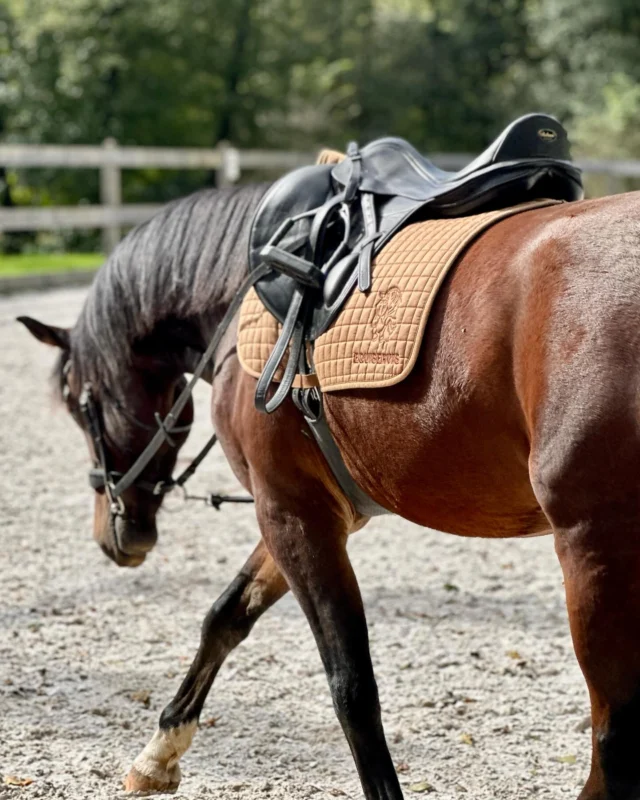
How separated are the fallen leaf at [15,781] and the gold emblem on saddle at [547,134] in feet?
6.89

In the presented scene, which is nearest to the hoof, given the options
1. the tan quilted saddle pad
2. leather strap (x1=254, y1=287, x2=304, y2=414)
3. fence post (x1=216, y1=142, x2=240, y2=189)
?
leather strap (x1=254, y1=287, x2=304, y2=414)

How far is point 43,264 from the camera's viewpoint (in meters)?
15.8

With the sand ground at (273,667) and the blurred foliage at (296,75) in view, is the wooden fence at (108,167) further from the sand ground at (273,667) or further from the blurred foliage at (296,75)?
the sand ground at (273,667)

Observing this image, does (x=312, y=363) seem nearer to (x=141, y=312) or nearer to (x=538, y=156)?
(x=538, y=156)

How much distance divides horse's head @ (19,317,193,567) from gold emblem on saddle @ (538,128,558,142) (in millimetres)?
1364

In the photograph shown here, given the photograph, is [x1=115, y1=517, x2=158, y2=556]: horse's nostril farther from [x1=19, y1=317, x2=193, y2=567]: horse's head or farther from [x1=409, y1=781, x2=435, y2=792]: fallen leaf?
[x1=409, y1=781, x2=435, y2=792]: fallen leaf

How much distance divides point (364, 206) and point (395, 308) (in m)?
0.45

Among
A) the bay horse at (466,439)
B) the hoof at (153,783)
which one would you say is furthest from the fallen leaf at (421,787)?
the hoof at (153,783)

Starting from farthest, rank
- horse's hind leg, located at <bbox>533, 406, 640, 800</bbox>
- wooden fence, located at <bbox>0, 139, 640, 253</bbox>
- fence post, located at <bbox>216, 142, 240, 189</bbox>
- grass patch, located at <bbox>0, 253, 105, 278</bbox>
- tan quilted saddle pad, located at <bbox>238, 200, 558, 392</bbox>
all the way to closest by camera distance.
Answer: fence post, located at <bbox>216, 142, 240, 189</bbox> → grass patch, located at <bbox>0, 253, 105, 278</bbox> → wooden fence, located at <bbox>0, 139, 640, 253</bbox> → tan quilted saddle pad, located at <bbox>238, 200, 558, 392</bbox> → horse's hind leg, located at <bbox>533, 406, 640, 800</bbox>

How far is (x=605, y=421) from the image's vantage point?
1.75 meters

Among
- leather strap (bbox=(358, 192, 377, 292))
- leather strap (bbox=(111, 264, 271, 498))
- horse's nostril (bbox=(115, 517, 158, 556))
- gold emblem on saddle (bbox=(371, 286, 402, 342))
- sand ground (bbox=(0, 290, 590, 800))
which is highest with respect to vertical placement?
leather strap (bbox=(358, 192, 377, 292))

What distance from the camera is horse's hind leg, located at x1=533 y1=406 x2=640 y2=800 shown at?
175 cm

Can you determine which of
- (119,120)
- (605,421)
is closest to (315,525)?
(605,421)

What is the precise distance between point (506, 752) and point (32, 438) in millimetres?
4589
